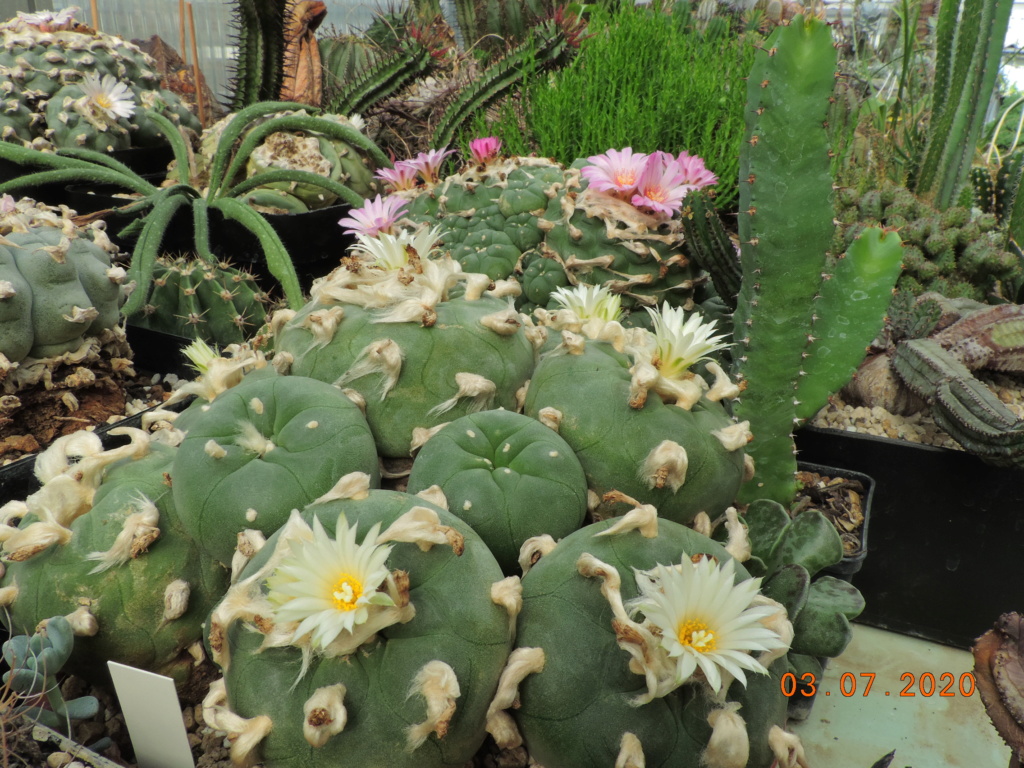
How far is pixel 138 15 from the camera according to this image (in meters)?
5.27

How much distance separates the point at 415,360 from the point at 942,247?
1756 millimetres

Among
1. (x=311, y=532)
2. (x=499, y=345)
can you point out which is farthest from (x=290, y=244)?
(x=311, y=532)

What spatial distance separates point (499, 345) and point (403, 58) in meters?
2.01

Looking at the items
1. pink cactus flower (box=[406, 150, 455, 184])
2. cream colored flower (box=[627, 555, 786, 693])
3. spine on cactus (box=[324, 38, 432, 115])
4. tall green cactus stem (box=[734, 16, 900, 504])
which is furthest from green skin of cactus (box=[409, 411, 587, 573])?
spine on cactus (box=[324, 38, 432, 115])

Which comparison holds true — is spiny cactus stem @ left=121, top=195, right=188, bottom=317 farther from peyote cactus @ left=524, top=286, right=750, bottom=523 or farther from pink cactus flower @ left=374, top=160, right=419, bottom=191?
peyote cactus @ left=524, top=286, right=750, bottom=523

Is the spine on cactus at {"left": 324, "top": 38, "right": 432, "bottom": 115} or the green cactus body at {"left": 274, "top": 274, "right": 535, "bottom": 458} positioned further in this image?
the spine on cactus at {"left": 324, "top": 38, "right": 432, "bottom": 115}

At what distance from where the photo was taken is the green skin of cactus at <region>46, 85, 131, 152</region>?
2.50 meters

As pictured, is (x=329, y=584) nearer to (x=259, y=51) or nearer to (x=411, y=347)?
(x=411, y=347)

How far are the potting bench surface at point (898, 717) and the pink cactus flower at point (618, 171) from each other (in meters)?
1.08

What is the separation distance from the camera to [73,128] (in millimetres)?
2527

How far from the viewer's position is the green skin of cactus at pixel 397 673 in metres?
0.66

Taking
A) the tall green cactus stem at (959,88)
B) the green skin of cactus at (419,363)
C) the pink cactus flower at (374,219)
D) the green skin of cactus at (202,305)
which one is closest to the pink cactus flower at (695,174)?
the pink cactus flower at (374,219)

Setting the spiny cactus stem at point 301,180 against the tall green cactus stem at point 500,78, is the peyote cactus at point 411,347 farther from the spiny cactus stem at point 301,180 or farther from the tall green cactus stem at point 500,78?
the tall green cactus stem at point 500,78

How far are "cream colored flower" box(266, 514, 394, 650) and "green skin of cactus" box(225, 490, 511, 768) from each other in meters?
0.05
